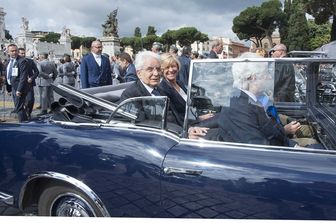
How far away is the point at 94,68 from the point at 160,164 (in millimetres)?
5368

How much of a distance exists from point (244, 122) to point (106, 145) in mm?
900

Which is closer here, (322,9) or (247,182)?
(247,182)

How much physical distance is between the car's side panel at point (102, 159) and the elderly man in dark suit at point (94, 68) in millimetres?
4529

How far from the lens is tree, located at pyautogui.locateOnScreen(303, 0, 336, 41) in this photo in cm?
3278

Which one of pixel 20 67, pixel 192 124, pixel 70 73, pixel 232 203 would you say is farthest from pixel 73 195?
pixel 70 73

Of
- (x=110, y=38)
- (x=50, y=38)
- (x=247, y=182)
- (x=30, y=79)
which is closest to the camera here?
(x=247, y=182)

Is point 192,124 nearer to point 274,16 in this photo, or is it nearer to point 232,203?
point 232,203

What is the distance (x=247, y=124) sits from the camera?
254 cm

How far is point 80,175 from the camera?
2.68 m

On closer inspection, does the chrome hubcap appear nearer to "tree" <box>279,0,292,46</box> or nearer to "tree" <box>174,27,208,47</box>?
"tree" <box>279,0,292,46</box>

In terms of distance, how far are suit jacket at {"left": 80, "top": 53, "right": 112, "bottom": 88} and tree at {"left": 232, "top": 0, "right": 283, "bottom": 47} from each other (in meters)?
54.2

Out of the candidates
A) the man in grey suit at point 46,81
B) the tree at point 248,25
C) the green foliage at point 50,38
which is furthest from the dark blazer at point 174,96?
the green foliage at point 50,38

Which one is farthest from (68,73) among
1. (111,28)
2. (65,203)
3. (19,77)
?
(111,28)

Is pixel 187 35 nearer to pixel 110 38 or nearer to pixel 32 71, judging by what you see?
pixel 110 38
